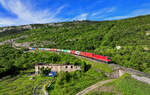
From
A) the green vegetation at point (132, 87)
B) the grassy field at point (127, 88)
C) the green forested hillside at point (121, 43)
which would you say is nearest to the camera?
the green vegetation at point (132, 87)

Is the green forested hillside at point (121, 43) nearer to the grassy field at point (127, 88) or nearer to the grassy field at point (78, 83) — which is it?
the grassy field at point (78, 83)

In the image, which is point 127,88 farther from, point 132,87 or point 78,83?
point 78,83

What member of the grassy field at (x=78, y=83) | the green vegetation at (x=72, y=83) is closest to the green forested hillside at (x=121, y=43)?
the grassy field at (x=78, y=83)

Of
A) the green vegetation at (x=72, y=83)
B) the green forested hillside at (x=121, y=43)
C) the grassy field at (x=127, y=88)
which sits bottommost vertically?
the green vegetation at (x=72, y=83)

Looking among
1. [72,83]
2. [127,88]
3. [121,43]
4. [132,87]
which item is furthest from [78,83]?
[121,43]

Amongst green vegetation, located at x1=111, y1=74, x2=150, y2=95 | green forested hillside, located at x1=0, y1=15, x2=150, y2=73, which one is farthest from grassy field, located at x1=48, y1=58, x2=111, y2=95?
green forested hillside, located at x1=0, y1=15, x2=150, y2=73

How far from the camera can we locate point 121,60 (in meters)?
34.9

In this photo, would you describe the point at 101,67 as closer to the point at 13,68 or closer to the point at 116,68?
the point at 116,68

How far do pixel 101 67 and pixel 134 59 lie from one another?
43.1 ft

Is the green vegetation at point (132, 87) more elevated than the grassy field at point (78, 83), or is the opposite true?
the green vegetation at point (132, 87)

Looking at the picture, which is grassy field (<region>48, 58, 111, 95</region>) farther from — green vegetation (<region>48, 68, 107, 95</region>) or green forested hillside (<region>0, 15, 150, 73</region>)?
green forested hillside (<region>0, 15, 150, 73</region>)

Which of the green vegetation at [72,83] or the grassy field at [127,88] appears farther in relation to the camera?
the green vegetation at [72,83]

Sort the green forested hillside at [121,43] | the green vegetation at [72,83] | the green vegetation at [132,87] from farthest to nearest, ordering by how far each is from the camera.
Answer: the green forested hillside at [121,43] < the green vegetation at [72,83] < the green vegetation at [132,87]

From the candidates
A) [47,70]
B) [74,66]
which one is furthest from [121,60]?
[47,70]
